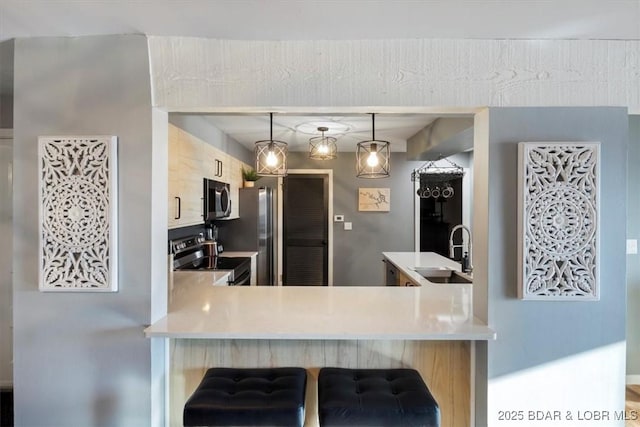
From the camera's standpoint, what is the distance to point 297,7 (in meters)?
1.25

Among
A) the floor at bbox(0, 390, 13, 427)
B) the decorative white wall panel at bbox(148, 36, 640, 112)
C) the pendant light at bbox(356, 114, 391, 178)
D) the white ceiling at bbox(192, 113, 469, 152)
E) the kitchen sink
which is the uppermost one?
the white ceiling at bbox(192, 113, 469, 152)

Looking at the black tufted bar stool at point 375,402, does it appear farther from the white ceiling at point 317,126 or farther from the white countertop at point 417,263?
the white ceiling at point 317,126

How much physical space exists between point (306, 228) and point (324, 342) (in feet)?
12.1

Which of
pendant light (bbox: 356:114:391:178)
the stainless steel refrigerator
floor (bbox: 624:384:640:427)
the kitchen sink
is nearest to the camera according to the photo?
floor (bbox: 624:384:640:427)

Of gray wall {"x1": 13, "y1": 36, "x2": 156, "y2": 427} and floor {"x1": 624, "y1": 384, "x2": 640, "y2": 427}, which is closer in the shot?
gray wall {"x1": 13, "y1": 36, "x2": 156, "y2": 427}

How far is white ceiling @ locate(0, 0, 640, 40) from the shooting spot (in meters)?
1.24

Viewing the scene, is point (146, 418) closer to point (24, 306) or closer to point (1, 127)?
point (24, 306)

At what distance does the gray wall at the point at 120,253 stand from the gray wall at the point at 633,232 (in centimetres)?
344

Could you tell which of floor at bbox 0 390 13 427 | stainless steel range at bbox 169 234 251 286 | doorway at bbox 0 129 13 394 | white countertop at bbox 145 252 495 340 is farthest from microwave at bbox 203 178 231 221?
floor at bbox 0 390 13 427

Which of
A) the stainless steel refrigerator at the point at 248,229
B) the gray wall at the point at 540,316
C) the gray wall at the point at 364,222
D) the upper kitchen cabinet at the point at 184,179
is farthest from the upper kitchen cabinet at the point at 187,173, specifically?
the gray wall at the point at 364,222

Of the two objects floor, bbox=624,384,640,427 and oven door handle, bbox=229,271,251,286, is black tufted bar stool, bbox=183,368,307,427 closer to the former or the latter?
oven door handle, bbox=229,271,251,286

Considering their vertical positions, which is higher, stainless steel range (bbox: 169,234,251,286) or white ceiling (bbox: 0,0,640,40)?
white ceiling (bbox: 0,0,640,40)

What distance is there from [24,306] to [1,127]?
1603 millimetres

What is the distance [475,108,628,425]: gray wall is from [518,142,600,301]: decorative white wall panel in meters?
0.05
